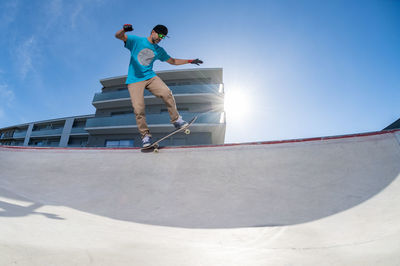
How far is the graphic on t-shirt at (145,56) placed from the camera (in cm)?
374

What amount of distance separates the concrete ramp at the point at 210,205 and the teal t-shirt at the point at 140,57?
67.7 inches

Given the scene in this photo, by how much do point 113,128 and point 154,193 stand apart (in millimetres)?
16199

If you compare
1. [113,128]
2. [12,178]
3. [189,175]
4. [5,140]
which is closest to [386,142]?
[189,175]

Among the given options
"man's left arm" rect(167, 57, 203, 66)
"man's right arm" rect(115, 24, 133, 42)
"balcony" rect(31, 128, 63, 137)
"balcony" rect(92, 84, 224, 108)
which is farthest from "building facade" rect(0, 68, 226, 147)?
"man's right arm" rect(115, 24, 133, 42)

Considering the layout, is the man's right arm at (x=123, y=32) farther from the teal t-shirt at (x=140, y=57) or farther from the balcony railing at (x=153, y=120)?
the balcony railing at (x=153, y=120)

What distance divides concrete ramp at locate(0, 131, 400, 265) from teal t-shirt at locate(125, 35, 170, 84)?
1719mm

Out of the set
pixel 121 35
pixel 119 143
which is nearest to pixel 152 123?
pixel 119 143

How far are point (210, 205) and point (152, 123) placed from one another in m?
14.7

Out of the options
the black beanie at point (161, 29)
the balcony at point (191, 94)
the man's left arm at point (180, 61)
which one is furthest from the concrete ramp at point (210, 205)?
the balcony at point (191, 94)

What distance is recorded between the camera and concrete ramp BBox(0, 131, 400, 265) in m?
1.07

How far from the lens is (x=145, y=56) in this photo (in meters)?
3.76

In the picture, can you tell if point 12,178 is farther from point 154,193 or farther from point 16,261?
point 16,261

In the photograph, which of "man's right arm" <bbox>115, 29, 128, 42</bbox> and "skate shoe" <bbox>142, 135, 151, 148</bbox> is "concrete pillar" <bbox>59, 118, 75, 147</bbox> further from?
"man's right arm" <bbox>115, 29, 128, 42</bbox>

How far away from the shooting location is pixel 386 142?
2996 mm
